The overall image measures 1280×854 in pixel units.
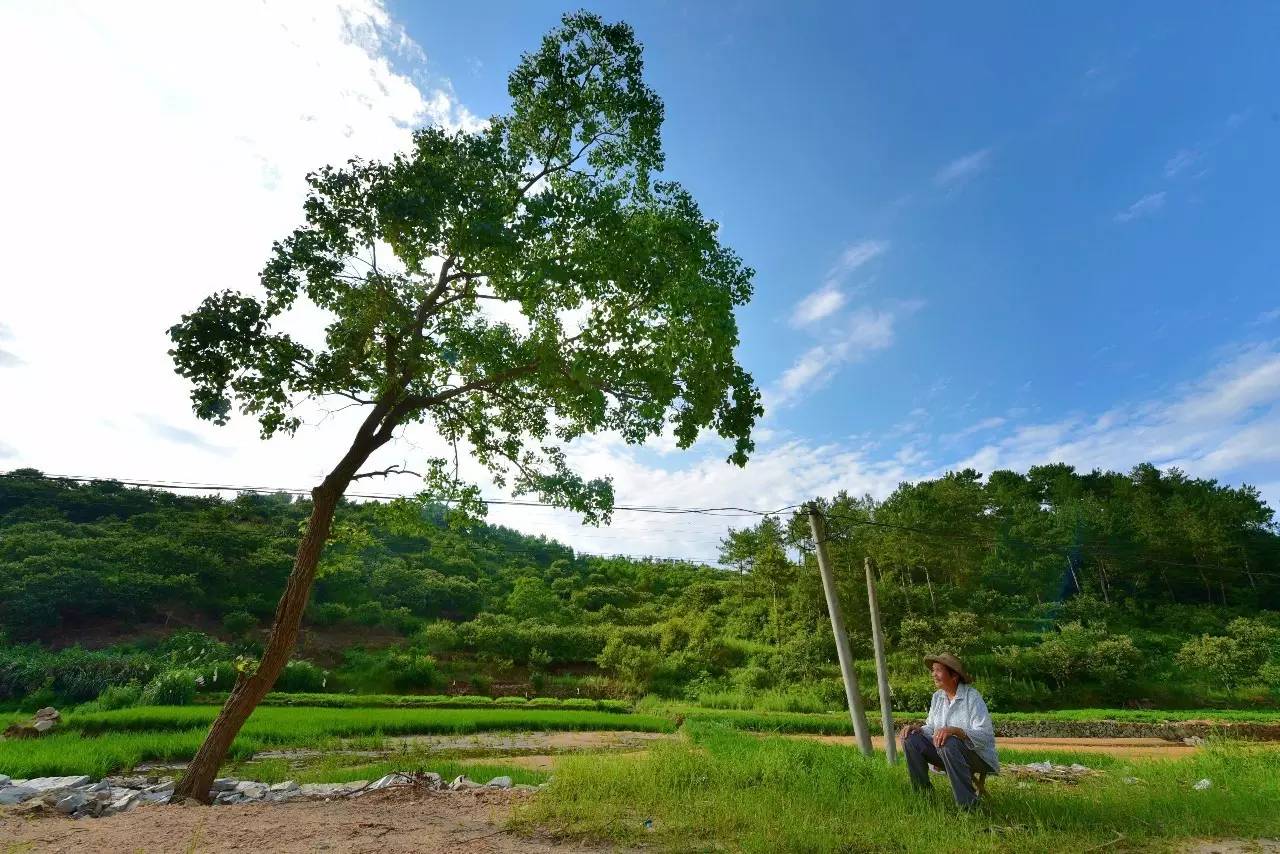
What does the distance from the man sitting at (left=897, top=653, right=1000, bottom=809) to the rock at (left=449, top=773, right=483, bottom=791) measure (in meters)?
5.22

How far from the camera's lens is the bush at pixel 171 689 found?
1978 cm

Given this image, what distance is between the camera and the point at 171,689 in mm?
20141

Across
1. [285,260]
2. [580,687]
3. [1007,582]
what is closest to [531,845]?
[285,260]

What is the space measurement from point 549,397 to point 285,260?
3.90 m

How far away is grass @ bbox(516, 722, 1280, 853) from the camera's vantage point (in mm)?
4203

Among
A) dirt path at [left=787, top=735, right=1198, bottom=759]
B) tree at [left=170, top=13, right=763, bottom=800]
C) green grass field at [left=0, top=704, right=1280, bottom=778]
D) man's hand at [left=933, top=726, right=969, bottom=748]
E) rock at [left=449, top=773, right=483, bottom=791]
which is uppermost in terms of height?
tree at [left=170, top=13, right=763, bottom=800]

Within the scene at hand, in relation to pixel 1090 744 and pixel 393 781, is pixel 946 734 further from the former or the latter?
pixel 1090 744

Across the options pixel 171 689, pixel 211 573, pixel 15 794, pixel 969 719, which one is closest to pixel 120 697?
pixel 171 689

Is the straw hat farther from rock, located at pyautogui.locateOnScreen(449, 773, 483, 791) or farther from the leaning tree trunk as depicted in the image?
the leaning tree trunk

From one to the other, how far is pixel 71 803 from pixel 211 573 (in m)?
34.8

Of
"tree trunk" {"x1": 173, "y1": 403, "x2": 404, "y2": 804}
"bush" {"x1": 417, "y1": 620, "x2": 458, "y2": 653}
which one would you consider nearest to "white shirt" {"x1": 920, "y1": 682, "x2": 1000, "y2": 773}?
"tree trunk" {"x1": 173, "y1": 403, "x2": 404, "y2": 804}

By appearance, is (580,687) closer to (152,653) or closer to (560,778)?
(152,653)

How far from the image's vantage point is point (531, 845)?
4434mm

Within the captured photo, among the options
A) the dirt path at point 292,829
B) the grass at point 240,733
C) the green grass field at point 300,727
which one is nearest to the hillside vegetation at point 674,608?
the green grass field at point 300,727
